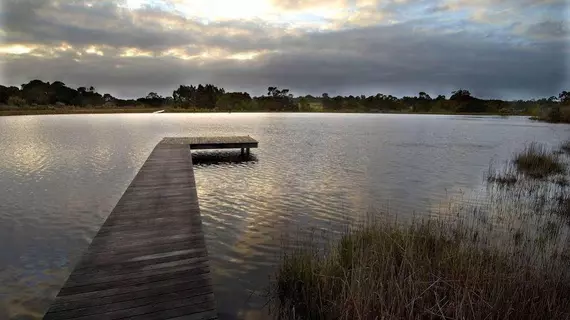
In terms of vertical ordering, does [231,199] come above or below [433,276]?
below

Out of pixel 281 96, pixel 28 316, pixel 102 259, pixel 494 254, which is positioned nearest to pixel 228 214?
pixel 102 259

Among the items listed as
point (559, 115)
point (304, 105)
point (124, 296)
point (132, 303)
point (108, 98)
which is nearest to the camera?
point (132, 303)

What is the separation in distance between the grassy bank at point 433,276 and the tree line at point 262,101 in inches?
4181

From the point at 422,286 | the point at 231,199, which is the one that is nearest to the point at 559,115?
the point at 231,199

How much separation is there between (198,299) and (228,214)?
503 cm

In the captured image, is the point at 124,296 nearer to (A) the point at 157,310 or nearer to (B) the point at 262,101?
(A) the point at 157,310

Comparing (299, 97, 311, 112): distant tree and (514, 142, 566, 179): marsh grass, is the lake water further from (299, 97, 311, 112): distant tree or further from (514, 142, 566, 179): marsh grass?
(299, 97, 311, 112): distant tree

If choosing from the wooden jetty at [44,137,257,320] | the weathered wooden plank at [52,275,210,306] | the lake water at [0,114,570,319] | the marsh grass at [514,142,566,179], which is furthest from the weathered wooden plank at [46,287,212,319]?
the marsh grass at [514,142,566,179]

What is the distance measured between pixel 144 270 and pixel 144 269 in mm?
30

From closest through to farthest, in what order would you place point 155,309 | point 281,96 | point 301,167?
point 155,309, point 301,167, point 281,96

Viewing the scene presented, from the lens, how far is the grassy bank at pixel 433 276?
3.86 metres

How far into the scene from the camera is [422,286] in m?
4.28

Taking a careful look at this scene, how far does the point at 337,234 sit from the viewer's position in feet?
24.6

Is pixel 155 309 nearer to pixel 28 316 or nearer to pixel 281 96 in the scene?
pixel 28 316
